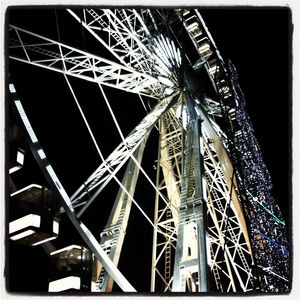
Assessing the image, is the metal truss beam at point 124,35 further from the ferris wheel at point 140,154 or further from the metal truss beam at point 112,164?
the metal truss beam at point 112,164

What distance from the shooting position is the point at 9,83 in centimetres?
398

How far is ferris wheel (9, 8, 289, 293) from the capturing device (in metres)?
4.08

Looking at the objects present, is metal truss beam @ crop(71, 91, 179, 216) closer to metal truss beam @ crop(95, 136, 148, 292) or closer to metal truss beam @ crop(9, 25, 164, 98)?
metal truss beam @ crop(95, 136, 148, 292)

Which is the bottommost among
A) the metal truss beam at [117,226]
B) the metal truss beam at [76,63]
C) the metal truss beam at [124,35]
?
the metal truss beam at [117,226]

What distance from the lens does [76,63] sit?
4770mm

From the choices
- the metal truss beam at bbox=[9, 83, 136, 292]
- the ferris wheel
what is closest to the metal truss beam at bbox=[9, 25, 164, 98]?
the ferris wheel

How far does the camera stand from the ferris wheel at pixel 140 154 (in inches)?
161

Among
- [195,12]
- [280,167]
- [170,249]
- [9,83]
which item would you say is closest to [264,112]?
[280,167]

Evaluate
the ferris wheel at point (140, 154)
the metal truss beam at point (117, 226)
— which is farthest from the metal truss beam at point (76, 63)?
the metal truss beam at point (117, 226)

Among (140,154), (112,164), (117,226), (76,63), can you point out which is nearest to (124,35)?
(76,63)

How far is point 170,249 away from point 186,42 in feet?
5.60

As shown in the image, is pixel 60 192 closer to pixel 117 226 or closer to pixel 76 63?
pixel 117 226

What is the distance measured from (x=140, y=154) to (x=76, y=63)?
0.72 meters

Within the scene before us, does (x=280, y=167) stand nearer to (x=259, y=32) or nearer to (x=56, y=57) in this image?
(x=259, y=32)
